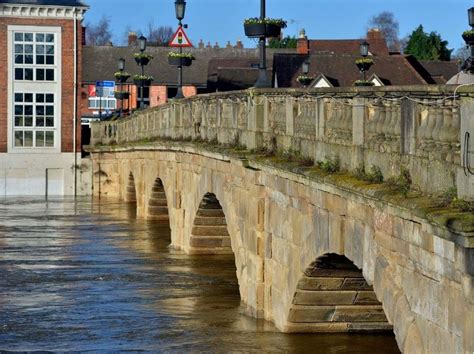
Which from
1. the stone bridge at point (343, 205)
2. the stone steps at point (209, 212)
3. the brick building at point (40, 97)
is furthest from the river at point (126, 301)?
the brick building at point (40, 97)

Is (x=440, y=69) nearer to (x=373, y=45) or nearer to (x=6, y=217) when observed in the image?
(x=373, y=45)

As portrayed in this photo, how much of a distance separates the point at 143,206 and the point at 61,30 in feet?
64.2

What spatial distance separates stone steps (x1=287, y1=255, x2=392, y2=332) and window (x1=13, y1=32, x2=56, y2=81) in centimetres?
4610

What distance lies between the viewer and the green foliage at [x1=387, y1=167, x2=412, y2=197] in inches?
502

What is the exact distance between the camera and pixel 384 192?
513 inches

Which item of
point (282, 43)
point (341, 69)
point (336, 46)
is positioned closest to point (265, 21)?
point (341, 69)

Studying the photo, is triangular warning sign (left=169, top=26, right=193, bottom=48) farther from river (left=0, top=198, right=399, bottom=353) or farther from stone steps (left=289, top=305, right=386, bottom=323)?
stone steps (left=289, top=305, right=386, bottom=323)

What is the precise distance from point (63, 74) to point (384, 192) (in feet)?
172

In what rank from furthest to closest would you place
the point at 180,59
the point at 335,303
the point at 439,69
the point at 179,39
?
the point at 439,69 < the point at 180,59 < the point at 179,39 < the point at 335,303

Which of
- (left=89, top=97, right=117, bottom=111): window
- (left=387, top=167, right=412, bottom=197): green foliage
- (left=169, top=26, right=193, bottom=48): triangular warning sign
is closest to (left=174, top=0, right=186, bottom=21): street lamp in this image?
(left=169, top=26, right=193, bottom=48): triangular warning sign

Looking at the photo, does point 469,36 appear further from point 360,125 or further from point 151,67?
point 151,67

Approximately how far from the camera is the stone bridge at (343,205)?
11.4m

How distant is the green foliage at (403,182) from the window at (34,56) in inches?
2047

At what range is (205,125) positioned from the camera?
28.9 metres
